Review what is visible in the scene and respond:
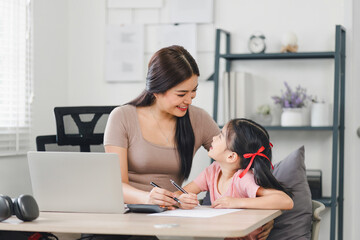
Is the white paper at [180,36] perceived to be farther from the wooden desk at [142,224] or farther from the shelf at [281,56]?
the wooden desk at [142,224]

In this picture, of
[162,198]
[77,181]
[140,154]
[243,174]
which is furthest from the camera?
[140,154]

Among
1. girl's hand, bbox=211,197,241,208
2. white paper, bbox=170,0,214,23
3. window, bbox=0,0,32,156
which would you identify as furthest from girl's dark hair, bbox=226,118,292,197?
white paper, bbox=170,0,214,23

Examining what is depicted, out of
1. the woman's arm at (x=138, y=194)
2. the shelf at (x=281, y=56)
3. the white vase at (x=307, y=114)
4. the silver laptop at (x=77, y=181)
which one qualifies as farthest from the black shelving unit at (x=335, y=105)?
the silver laptop at (x=77, y=181)

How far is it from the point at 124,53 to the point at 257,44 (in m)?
0.89

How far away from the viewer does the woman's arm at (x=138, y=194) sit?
1.80m

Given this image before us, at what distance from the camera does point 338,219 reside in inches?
127

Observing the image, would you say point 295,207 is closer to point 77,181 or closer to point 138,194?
point 138,194

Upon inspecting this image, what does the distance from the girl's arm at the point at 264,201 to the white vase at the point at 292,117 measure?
4.58 ft

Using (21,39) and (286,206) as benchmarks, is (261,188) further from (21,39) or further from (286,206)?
(21,39)

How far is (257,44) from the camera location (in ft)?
10.9

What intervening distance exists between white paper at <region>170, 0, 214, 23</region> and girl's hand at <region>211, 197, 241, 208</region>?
1865mm

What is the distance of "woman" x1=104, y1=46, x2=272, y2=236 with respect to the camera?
220 centimetres

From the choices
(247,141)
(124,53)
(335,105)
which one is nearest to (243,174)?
(247,141)
